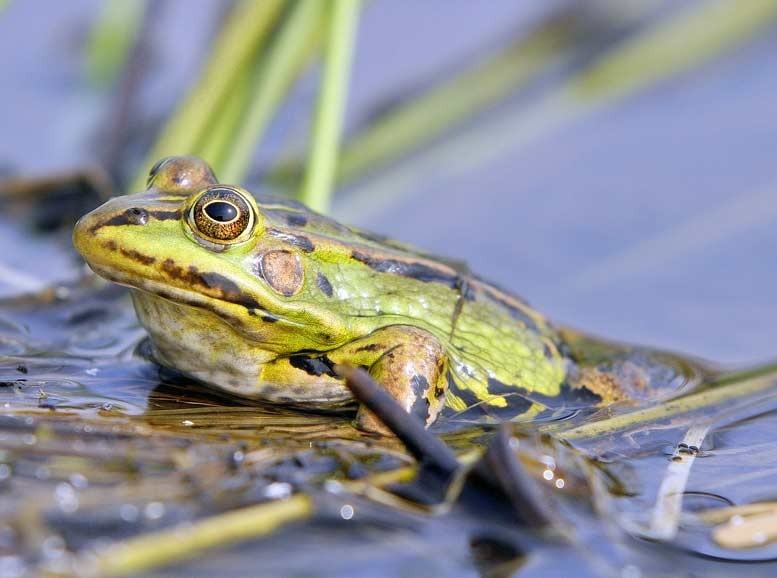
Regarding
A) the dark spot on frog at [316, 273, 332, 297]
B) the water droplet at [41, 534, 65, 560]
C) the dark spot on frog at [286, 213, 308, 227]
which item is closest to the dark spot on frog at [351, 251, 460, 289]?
the dark spot on frog at [316, 273, 332, 297]

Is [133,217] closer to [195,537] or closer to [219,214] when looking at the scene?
[219,214]

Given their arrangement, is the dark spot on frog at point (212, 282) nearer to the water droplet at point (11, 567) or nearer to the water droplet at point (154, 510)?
the water droplet at point (154, 510)

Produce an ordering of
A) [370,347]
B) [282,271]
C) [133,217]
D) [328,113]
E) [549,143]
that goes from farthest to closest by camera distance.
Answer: [549,143] < [328,113] < [370,347] < [282,271] < [133,217]

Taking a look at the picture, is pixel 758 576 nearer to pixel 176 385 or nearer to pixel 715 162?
pixel 176 385

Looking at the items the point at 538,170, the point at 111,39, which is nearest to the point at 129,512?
the point at 538,170

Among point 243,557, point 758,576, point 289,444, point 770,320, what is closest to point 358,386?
point 289,444

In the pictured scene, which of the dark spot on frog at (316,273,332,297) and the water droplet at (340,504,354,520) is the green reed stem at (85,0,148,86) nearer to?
the dark spot on frog at (316,273,332,297)
